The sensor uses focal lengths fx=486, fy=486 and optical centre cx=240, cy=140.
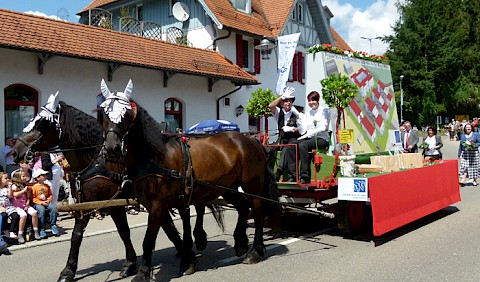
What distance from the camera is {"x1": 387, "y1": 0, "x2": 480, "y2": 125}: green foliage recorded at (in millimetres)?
43125

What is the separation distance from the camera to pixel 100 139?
5.58m

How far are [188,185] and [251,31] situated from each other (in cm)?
1563

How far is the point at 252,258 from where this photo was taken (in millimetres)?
6047

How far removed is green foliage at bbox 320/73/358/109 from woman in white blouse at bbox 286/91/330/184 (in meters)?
0.21

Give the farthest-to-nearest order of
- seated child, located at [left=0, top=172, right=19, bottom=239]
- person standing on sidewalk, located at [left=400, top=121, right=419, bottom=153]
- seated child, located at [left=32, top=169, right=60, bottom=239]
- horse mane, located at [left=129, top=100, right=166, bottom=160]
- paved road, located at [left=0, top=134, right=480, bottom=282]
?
person standing on sidewalk, located at [left=400, top=121, right=419, bottom=153] < seated child, located at [left=32, top=169, right=60, bottom=239] < seated child, located at [left=0, top=172, right=19, bottom=239] < paved road, located at [left=0, top=134, right=480, bottom=282] < horse mane, located at [left=129, top=100, right=166, bottom=160]

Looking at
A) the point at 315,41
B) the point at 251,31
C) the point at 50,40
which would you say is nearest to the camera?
the point at 50,40

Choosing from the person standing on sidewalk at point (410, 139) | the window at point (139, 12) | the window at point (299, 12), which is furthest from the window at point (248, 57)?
the person standing on sidewalk at point (410, 139)

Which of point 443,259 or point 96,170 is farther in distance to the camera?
point 443,259

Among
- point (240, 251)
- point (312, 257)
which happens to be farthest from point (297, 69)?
point (312, 257)

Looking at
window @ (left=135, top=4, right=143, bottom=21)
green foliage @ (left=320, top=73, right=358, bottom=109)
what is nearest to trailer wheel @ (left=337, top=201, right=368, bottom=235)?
green foliage @ (left=320, top=73, right=358, bottom=109)

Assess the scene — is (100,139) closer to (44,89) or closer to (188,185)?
(188,185)

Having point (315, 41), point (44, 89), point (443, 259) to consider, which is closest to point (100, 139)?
point (443, 259)

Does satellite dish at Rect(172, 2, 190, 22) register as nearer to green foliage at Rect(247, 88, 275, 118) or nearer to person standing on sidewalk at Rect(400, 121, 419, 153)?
person standing on sidewalk at Rect(400, 121, 419, 153)

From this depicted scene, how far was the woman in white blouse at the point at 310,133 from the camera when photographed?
23.4 ft
